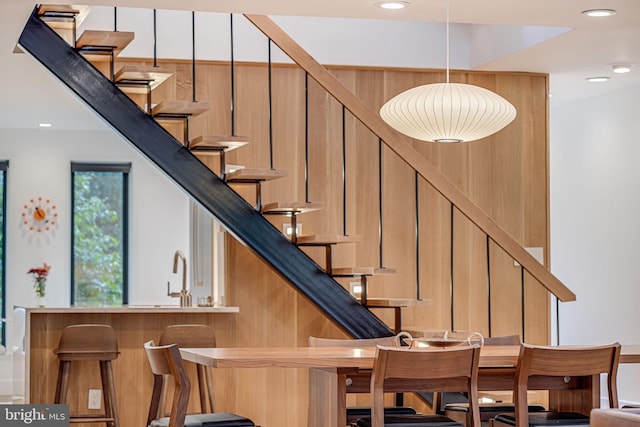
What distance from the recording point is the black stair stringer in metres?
5.69

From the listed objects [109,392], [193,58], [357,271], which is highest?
[193,58]

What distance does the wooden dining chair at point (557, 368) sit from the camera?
3.77 metres

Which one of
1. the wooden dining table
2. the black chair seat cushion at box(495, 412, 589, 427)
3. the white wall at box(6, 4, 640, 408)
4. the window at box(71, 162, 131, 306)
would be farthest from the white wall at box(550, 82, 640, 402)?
the window at box(71, 162, 131, 306)

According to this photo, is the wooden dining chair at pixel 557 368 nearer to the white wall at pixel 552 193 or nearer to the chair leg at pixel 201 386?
the chair leg at pixel 201 386

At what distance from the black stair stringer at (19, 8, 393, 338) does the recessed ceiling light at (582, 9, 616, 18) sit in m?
2.16

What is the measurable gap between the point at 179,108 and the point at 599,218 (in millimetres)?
4107

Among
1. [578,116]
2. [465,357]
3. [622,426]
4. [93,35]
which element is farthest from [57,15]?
[578,116]

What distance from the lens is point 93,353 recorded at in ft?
19.8

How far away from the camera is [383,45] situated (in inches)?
270

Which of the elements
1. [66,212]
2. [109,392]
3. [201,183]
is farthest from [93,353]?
[66,212]

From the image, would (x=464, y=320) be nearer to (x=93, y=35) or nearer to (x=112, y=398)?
(x=112, y=398)

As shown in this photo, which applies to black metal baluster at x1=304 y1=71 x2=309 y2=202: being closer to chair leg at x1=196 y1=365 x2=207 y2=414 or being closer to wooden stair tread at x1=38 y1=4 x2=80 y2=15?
chair leg at x1=196 y1=365 x2=207 y2=414

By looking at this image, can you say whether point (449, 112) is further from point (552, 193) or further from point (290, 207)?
point (552, 193)

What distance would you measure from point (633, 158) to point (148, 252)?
17.3ft
